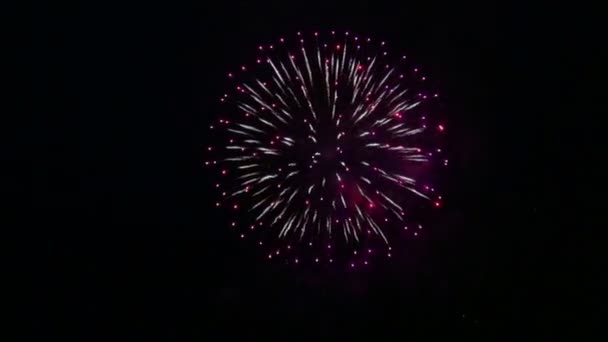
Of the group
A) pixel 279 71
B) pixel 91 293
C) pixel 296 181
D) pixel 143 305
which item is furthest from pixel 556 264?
pixel 91 293

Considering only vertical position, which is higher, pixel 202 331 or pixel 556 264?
pixel 556 264

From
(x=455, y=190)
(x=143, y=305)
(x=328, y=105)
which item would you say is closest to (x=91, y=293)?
(x=143, y=305)

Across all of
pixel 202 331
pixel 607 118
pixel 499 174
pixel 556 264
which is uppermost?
pixel 607 118

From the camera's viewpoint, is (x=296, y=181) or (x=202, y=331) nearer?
(x=296, y=181)

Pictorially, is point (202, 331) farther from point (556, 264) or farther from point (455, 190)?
point (556, 264)

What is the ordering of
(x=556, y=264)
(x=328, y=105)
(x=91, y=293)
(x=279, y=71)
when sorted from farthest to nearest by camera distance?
(x=91, y=293) < (x=556, y=264) < (x=279, y=71) < (x=328, y=105)

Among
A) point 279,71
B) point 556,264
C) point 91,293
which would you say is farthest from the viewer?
point 91,293
